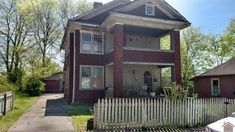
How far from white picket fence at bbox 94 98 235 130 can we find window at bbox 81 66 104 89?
10.2m

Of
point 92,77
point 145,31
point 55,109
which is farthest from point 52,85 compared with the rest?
point 55,109

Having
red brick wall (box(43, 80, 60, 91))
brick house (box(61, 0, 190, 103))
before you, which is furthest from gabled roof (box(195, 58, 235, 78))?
red brick wall (box(43, 80, 60, 91))

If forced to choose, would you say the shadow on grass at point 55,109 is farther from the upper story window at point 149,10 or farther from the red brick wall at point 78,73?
the upper story window at point 149,10

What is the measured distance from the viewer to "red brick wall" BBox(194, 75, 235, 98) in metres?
25.1

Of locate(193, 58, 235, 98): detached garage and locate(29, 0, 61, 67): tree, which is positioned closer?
locate(193, 58, 235, 98): detached garage

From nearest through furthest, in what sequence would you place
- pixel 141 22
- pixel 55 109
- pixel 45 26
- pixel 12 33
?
pixel 55 109, pixel 141 22, pixel 12 33, pixel 45 26

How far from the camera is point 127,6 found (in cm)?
1925

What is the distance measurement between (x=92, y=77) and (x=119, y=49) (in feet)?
14.3

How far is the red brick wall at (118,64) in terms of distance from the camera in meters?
18.1

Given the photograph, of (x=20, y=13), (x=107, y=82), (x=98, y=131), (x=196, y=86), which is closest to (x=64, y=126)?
(x=98, y=131)

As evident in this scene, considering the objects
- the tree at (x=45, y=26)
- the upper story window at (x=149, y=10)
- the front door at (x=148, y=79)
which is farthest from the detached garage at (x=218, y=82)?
the tree at (x=45, y=26)

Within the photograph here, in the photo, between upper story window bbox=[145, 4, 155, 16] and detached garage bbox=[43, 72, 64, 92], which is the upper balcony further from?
detached garage bbox=[43, 72, 64, 92]

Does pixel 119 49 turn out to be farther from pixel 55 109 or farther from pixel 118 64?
pixel 55 109

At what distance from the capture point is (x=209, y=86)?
2794cm
